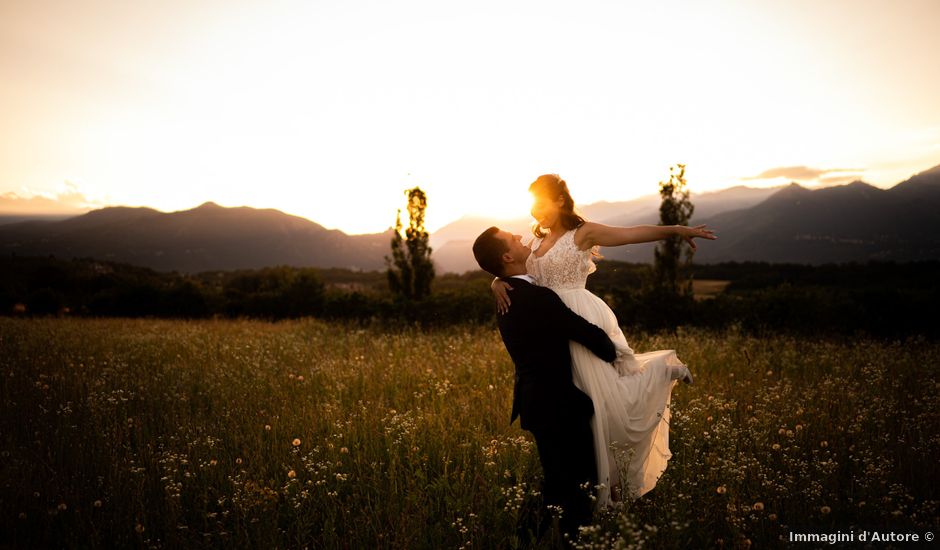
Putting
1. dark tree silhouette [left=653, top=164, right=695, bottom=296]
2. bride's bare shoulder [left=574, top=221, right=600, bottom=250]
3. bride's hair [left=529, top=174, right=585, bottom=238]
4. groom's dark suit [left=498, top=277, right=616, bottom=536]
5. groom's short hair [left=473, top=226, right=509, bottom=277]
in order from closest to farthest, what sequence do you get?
groom's dark suit [left=498, top=277, right=616, bottom=536], groom's short hair [left=473, top=226, right=509, bottom=277], bride's bare shoulder [left=574, top=221, right=600, bottom=250], bride's hair [left=529, top=174, right=585, bottom=238], dark tree silhouette [left=653, top=164, right=695, bottom=296]

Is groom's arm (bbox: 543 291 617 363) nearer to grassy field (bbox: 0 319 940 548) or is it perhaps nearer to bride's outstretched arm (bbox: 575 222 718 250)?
bride's outstretched arm (bbox: 575 222 718 250)

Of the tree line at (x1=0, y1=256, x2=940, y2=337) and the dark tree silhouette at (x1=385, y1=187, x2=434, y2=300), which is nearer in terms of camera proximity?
the tree line at (x1=0, y1=256, x2=940, y2=337)

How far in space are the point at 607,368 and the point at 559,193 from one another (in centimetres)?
141

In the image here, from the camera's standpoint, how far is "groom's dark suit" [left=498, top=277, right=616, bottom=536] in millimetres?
3221

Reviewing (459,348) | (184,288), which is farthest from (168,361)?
(184,288)

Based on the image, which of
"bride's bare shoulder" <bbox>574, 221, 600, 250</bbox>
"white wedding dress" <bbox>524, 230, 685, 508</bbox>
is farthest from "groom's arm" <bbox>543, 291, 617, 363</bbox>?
"bride's bare shoulder" <bbox>574, 221, 600, 250</bbox>

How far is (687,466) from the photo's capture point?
4.22 meters

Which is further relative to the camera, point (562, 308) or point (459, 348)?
point (459, 348)

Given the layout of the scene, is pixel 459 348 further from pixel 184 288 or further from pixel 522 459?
pixel 184 288

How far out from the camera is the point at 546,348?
327 centimetres

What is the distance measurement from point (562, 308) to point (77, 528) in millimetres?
4152

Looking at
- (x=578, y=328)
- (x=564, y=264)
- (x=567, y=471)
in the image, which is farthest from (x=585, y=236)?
(x=567, y=471)

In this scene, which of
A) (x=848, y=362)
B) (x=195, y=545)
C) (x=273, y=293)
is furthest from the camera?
(x=273, y=293)

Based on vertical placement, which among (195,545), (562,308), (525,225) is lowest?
(195,545)
